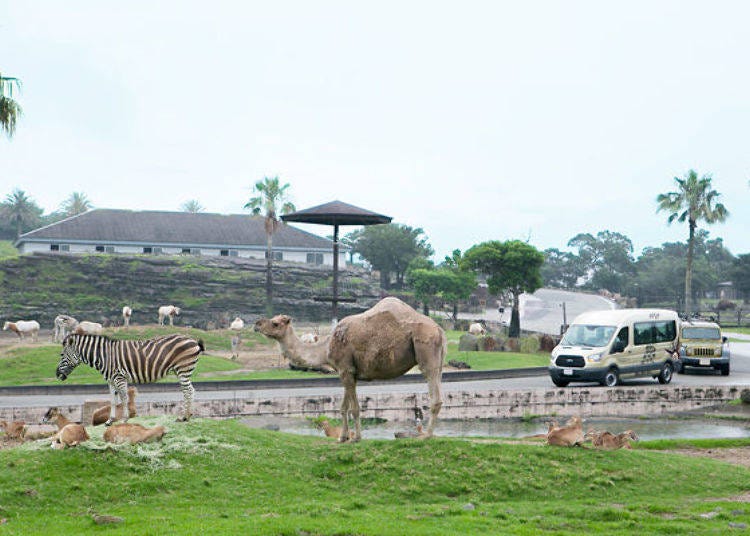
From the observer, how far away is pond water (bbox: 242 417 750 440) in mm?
24922

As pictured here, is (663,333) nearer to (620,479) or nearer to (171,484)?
(620,479)

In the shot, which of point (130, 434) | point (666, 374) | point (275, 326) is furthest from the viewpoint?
point (666, 374)

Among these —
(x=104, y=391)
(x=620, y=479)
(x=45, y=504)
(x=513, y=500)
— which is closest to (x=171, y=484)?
(x=45, y=504)

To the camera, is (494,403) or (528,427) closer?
(528,427)

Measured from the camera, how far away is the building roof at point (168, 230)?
85088 millimetres

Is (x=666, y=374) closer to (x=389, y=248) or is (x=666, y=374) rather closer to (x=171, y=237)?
(x=171, y=237)

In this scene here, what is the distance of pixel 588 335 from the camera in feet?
112

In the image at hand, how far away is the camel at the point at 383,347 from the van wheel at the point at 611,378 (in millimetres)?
19422

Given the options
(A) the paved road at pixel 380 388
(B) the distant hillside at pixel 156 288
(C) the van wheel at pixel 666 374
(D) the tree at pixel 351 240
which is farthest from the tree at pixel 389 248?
(C) the van wheel at pixel 666 374

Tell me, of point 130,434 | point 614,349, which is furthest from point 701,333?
point 130,434

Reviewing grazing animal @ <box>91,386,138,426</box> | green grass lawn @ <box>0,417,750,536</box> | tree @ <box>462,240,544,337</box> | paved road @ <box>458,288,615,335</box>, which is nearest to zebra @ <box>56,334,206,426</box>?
grazing animal @ <box>91,386,138,426</box>

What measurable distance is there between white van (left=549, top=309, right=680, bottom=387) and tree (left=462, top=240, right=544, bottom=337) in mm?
31332

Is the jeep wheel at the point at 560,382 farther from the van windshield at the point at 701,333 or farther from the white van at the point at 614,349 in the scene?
the van windshield at the point at 701,333

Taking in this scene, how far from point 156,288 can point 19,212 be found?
206 ft
